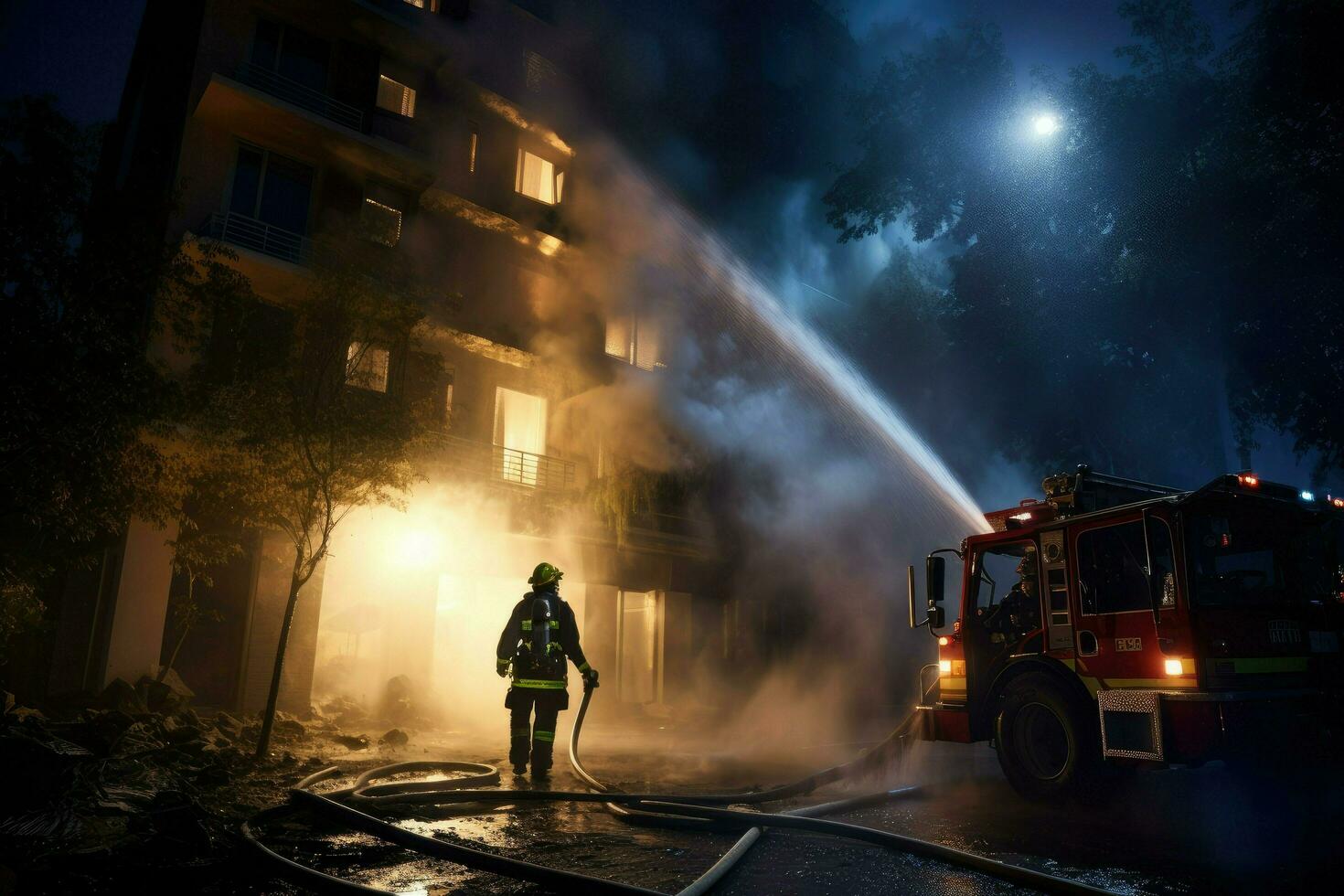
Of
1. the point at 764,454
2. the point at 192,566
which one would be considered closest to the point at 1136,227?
the point at 764,454

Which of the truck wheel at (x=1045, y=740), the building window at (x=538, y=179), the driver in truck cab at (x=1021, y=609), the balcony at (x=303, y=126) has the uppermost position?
the building window at (x=538, y=179)

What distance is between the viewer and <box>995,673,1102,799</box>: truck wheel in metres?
5.77

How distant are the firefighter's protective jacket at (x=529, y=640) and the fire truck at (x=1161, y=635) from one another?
3415 millimetres

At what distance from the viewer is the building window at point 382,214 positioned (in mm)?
15562

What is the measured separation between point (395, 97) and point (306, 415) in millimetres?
10272

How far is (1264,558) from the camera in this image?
5.88 metres

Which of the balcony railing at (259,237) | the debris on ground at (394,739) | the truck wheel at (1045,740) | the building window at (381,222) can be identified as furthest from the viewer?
the building window at (381,222)

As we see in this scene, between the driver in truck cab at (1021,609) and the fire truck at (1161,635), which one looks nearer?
the fire truck at (1161,635)

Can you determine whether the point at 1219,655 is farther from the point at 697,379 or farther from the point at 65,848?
the point at 697,379

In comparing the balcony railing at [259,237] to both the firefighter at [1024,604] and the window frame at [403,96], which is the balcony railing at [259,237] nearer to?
the window frame at [403,96]

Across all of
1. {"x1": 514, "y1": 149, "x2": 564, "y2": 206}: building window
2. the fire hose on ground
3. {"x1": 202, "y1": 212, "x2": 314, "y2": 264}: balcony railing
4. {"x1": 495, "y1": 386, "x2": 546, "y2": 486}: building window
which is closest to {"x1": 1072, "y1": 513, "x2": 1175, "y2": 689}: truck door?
the fire hose on ground

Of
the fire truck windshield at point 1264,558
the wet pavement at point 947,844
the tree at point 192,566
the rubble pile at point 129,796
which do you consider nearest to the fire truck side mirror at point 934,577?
the wet pavement at point 947,844

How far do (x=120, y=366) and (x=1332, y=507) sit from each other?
35.2 feet

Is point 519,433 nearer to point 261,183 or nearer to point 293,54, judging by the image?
point 261,183
